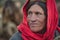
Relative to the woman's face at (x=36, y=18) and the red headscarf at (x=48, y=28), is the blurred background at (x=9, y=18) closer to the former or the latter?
the red headscarf at (x=48, y=28)

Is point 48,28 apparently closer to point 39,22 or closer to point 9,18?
point 39,22

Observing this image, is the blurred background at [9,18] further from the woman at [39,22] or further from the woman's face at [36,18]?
the woman's face at [36,18]

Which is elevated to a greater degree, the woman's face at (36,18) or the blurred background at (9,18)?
the woman's face at (36,18)

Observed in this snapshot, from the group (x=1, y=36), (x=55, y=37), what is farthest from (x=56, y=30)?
(x=1, y=36)

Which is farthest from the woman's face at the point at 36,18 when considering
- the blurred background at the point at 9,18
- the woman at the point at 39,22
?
the blurred background at the point at 9,18

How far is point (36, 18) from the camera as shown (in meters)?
6.27

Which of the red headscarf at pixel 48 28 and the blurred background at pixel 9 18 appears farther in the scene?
the blurred background at pixel 9 18

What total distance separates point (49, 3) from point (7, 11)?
4.83 m

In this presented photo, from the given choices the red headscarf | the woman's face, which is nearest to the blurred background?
the red headscarf

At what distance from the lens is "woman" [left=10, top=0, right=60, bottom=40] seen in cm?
627

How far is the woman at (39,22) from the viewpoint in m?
6.27

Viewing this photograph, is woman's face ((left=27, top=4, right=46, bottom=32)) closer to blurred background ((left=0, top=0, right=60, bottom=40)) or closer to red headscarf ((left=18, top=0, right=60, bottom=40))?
red headscarf ((left=18, top=0, right=60, bottom=40))

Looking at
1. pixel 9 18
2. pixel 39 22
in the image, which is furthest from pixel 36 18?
pixel 9 18

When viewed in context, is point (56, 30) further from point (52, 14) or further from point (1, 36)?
point (1, 36)
